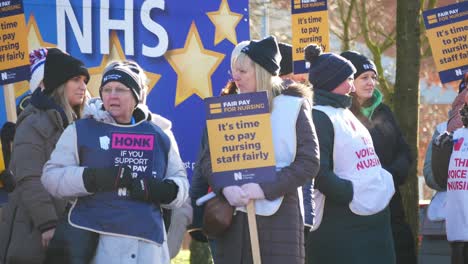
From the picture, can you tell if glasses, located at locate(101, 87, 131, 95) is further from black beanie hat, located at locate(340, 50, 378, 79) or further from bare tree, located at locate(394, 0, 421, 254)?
bare tree, located at locate(394, 0, 421, 254)

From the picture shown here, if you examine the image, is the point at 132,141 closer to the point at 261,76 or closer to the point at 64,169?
the point at 64,169

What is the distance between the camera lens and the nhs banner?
9188 millimetres

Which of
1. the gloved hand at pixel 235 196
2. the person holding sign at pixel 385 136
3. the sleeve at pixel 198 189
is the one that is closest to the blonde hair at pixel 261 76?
the sleeve at pixel 198 189

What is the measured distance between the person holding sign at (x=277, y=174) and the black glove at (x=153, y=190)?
0.32 meters

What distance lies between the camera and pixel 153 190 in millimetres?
6176

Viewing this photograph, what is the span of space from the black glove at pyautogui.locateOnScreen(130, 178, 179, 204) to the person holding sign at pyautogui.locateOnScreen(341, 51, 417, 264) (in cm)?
234

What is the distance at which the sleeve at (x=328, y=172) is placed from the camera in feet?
23.4

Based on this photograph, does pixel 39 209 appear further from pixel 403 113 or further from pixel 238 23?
pixel 403 113

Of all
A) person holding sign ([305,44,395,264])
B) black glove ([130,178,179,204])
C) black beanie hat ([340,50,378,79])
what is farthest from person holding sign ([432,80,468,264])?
black glove ([130,178,179,204])

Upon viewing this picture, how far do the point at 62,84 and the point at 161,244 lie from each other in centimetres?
146

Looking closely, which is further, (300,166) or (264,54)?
(264,54)

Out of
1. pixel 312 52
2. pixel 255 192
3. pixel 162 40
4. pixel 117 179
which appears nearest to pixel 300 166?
pixel 255 192

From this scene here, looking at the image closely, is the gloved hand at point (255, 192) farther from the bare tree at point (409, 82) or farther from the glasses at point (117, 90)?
the bare tree at point (409, 82)

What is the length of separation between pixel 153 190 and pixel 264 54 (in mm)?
1044
